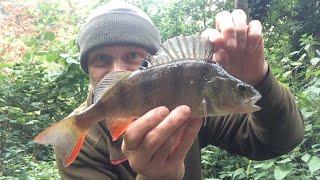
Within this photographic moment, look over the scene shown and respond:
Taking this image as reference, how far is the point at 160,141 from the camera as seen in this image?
5.40 feet

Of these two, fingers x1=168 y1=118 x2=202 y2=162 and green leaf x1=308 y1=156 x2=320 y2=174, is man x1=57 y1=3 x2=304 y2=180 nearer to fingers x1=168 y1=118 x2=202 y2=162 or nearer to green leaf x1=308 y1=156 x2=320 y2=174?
fingers x1=168 y1=118 x2=202 y2=162

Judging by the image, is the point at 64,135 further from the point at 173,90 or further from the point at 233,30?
the point at 233,30

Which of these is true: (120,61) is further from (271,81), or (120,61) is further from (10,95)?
(10,95)

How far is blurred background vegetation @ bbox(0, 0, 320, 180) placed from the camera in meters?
3.67

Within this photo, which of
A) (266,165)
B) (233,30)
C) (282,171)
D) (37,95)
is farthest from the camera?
(37,95)

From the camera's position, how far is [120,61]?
8.13 ft

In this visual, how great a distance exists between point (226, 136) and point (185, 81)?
1053 mm

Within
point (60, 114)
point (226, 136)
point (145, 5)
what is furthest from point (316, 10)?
point (226, 136)

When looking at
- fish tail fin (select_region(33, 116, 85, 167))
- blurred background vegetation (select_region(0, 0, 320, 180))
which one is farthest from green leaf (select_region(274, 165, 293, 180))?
fish tail fin (select_region(33, 116, 85, 167))

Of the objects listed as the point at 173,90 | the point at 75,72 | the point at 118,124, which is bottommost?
the point at 75,72

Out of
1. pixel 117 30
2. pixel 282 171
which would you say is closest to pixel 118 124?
pixel 117 30

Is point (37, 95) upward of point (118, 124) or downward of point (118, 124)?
downward

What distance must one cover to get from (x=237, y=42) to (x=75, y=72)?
4.74 m

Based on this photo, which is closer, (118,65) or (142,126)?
(142,126)
